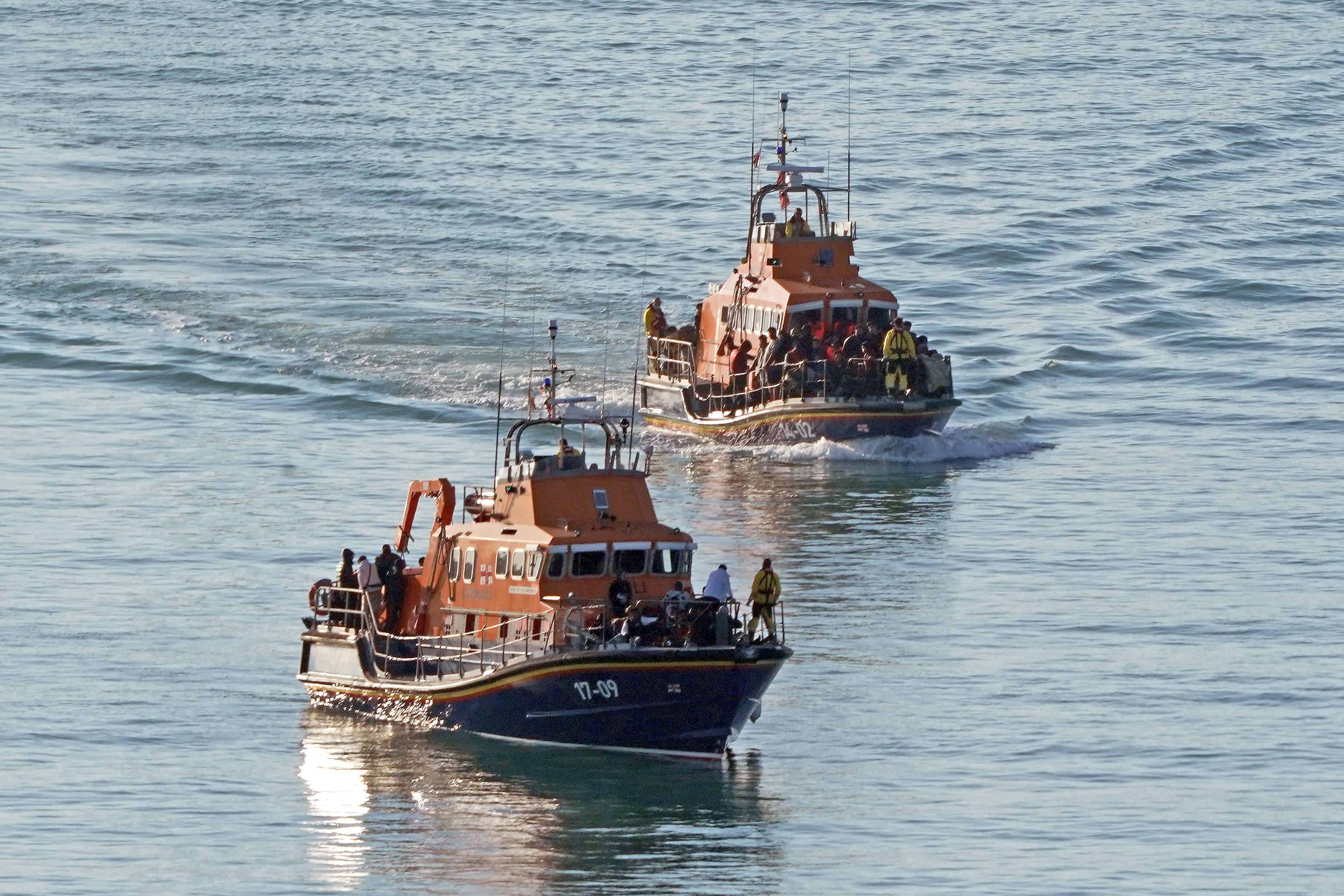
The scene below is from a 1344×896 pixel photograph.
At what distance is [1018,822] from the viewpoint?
2469 cm

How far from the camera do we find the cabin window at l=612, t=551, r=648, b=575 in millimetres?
27406

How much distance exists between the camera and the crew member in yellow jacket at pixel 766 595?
26.9 meters

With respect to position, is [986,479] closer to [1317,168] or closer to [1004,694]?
[1004,694]

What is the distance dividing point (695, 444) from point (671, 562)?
749 inches

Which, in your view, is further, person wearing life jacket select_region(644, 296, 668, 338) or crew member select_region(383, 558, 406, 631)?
person wearing life jacket select_region(644, 296, 668, 338)

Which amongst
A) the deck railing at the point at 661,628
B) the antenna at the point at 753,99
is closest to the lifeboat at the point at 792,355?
the antenna at the point at 753,99

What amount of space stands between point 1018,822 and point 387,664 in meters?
7.73

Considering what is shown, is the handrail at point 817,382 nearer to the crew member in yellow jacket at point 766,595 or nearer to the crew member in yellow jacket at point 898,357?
the crew member in yellow jacket at point 898,357

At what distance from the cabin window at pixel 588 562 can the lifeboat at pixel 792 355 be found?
56.1 feet

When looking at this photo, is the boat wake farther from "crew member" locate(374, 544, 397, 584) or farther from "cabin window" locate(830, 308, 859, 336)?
"crew member" locate(374, 544, 397, 584)

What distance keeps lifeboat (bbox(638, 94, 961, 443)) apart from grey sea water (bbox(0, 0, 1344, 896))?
78cm

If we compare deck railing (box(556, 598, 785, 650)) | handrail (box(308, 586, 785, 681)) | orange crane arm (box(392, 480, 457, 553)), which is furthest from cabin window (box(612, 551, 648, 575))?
orange crane arm (box(392, 480, 457, 553))

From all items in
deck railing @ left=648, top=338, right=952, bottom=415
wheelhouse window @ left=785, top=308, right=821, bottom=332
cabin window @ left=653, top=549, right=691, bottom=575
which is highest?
wheelhouse window @ left=785, top=308, right=821, bottom=332

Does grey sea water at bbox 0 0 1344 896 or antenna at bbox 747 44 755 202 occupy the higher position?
antenna at bbox 747 44 755 202
